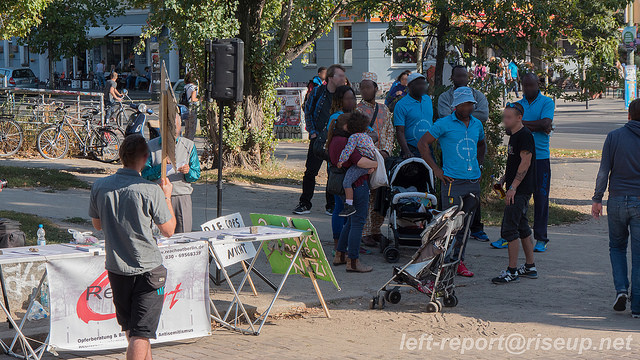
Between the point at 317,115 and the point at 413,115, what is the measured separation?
5.72 feet

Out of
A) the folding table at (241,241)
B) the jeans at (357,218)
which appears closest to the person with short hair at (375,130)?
the jeans at (357,218)

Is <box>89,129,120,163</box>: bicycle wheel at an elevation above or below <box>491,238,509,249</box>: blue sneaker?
above

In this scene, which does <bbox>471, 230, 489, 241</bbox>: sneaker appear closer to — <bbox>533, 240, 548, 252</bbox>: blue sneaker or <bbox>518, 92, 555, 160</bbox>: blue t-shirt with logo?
<bbox>533, 240, 548, 252</bbox>: blue sneaker

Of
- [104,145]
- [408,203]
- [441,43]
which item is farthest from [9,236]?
[104,145]

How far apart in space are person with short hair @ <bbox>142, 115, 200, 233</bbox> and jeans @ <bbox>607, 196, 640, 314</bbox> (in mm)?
4084

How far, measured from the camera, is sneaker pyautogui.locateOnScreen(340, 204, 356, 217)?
877 cm

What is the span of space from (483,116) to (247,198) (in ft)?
16.2

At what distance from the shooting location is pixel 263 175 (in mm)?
16156

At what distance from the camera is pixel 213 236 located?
709 centimetres

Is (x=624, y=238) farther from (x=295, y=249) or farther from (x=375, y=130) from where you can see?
(x=375, y=130)

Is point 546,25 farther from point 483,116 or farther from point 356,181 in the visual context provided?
point 356,181

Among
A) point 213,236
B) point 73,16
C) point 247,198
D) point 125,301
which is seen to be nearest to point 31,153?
point 247,198

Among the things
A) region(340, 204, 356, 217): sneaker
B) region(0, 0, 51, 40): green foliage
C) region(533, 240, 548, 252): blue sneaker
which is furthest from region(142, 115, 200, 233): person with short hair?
region(0, 0, 51, 40): green foliage

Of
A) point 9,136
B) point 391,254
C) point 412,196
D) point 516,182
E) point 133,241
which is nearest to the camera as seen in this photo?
point 133,241
